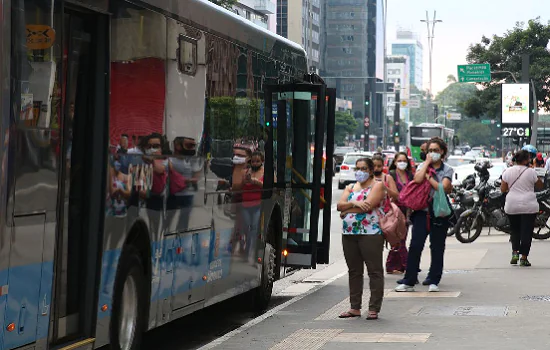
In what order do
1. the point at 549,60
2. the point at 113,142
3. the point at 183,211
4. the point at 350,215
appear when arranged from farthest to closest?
the point at 549,60 → the point at 350,215 → the point at 183,211 → the point at 113,142

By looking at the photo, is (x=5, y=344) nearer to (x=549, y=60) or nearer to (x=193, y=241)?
(x=193, y=241)

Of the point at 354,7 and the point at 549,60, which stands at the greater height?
the point at 354,7

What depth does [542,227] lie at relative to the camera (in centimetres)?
2367

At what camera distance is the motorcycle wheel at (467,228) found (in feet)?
76.6

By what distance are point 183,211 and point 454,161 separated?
133 feet

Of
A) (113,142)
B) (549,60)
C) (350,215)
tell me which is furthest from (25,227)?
(549,60)

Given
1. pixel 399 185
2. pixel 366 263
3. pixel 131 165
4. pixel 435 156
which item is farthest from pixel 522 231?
pixel 131 165

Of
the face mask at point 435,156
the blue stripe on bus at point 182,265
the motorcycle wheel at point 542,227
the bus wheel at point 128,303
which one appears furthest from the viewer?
the motorcycle wheel at point 542,227

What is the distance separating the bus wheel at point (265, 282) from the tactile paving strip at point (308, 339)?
2.29 m

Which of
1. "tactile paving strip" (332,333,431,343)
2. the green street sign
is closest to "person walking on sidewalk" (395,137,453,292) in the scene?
"tactile paving strip" (332,333,431,343)

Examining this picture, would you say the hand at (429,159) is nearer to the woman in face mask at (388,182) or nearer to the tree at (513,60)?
the woman in face mask at (388,182)

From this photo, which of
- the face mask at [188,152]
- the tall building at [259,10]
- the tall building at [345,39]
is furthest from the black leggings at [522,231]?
the tall building at [345,39]

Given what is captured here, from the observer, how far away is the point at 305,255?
47.5 feet

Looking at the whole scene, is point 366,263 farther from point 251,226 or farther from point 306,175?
point 306,175
